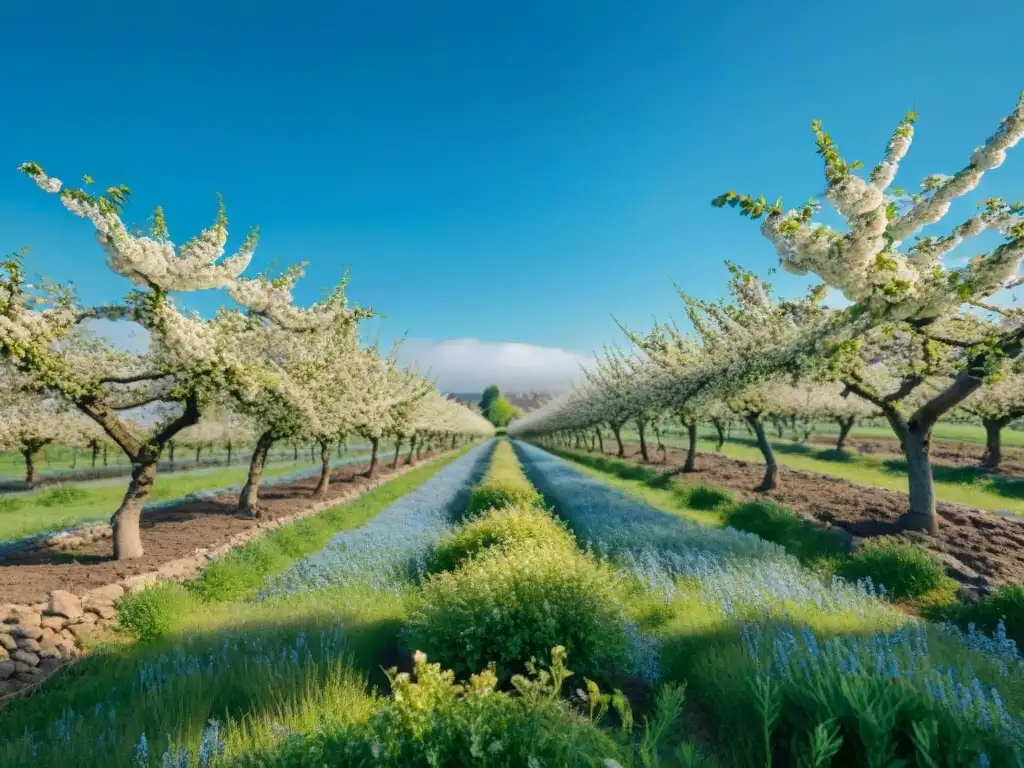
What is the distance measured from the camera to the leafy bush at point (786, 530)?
1133cm

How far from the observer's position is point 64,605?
7594 mm

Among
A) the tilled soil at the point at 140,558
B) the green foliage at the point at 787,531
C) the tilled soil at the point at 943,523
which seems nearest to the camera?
the tilled soil at the point at 140,558

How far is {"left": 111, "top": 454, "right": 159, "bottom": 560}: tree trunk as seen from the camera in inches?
433

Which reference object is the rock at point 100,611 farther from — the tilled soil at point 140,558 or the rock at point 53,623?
the tilled soil at point 140,558

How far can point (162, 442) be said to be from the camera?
1124 cm

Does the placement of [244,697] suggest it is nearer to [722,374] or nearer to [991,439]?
[722,374]

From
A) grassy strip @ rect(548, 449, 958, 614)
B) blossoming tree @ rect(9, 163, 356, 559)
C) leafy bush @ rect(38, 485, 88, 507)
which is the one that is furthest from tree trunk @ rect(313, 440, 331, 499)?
grassy strip @ rect(548, 449, 958, 614)

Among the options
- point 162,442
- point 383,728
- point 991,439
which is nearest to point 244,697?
point 383,728

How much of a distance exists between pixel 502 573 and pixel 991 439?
36.4 metres

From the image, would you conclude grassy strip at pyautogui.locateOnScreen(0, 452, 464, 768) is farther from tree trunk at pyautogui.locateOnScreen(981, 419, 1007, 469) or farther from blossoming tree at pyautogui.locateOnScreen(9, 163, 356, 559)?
tree trunk at pyautogui.locateOnScreen(981, 419, 1007, 469)

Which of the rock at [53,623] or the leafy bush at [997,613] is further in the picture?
the rock at [53,623]

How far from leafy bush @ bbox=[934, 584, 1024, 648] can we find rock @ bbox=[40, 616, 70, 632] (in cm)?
1213

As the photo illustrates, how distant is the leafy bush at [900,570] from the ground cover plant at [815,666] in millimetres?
460

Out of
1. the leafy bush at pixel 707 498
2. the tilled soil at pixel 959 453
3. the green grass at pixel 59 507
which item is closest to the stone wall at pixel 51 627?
the green grass at pixel 59 507
